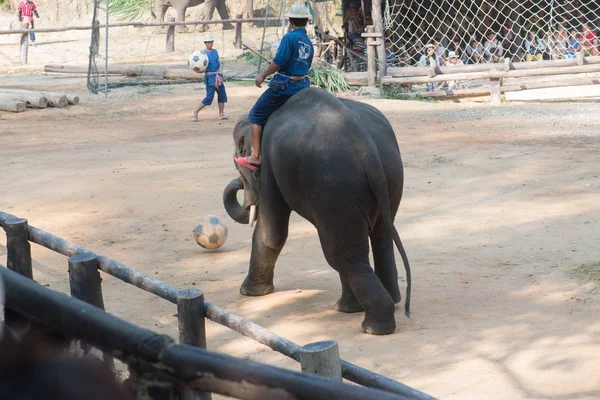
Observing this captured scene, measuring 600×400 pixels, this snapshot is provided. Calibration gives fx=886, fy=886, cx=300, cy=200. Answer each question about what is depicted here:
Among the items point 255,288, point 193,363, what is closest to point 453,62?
point 255,288

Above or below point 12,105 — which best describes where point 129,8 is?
above

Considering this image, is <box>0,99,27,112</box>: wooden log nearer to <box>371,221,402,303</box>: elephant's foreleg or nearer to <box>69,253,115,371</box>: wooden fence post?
<box>371,221,402,303</box>: elephant's foreleg

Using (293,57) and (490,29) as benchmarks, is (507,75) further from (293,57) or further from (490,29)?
(293,57)

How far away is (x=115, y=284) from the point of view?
7.83 metres

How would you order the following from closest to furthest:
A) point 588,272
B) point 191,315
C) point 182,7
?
point 191,315
point 588,272
point 182,7

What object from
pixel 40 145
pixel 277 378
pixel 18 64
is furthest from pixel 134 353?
pixel 18 64

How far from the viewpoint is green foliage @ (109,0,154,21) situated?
34.6 m

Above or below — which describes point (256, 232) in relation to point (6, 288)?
below

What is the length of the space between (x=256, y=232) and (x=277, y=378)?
568 cm

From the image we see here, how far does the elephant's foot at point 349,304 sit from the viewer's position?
6.87m

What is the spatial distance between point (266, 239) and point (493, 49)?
17.6 m

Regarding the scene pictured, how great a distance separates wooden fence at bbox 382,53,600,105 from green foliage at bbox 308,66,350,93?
1.12 metres

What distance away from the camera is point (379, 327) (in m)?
6.28

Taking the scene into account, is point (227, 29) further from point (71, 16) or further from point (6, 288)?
point (6, 288)
